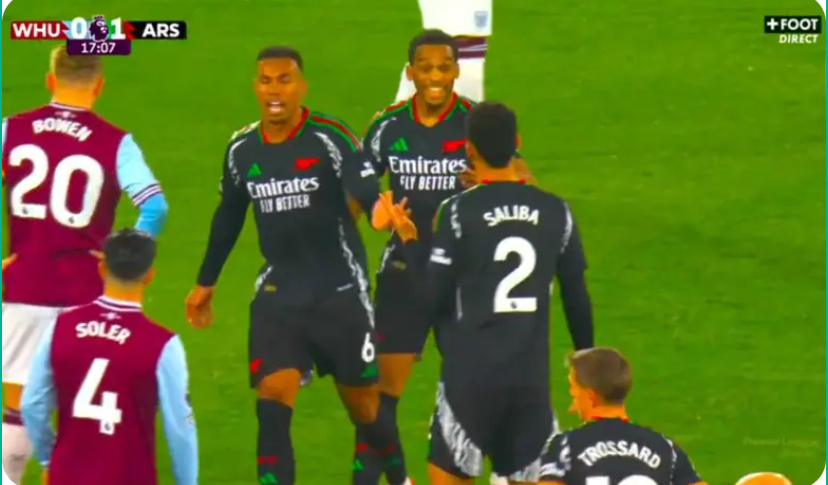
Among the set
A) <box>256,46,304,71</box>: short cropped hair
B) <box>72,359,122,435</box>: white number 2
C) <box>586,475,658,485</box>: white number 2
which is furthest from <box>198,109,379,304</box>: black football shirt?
<box>586,475,658,485</box>: white number 2

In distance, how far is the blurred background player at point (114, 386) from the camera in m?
8.62

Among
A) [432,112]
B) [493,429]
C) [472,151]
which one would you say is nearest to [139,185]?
[432,112]

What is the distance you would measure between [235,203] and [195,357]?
11.3 ft

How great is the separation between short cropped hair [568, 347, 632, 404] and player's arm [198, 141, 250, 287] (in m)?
2.72

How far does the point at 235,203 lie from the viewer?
1080 cm

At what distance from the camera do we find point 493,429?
945cm

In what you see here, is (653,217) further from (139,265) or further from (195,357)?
(139,265)

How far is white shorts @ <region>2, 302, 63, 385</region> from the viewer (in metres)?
10.9

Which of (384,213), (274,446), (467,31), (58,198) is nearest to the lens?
(384,213)

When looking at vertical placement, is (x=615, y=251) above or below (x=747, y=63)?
below

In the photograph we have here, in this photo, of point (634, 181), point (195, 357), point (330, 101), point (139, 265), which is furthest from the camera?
point (330, 101)

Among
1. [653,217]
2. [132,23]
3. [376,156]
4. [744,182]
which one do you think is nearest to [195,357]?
[376,156]

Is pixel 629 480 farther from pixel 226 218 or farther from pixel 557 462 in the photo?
pixel 226 218

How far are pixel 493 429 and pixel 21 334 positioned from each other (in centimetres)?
287
